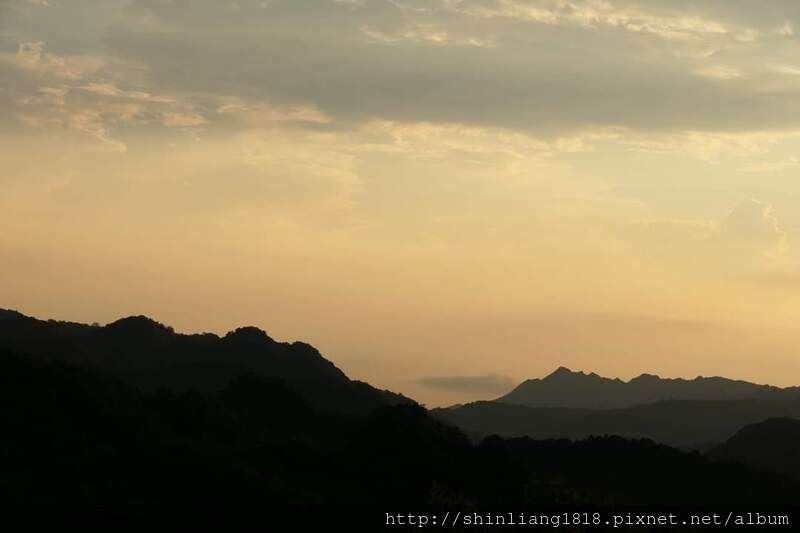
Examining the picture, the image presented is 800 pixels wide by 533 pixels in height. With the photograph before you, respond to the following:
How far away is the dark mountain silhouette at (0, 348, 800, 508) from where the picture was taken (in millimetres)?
52062

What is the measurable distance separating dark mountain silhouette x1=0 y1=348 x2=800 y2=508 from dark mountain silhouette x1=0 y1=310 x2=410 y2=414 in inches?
1656

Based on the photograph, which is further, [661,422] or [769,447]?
[661,422]

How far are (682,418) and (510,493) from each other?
471 feet

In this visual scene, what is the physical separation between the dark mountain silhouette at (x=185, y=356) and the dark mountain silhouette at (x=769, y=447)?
144 feet

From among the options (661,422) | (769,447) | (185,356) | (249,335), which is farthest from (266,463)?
(661,422)

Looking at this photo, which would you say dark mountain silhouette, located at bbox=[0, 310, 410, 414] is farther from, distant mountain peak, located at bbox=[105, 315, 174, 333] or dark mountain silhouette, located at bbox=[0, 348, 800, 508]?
dark mountain silhouette, located at bbox=[0, 348, 800, 508]

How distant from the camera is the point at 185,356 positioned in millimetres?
137000

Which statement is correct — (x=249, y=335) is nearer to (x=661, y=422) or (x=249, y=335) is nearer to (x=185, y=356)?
(x=185, y=356)

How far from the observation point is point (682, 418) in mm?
194625

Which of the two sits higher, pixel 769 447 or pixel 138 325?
pixel 138 325

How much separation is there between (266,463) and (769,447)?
238ft

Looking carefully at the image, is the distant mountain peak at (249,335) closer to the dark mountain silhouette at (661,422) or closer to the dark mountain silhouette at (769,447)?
the dark mountain silhouette at (661,422)

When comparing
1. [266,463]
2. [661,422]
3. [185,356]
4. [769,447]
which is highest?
[185,356]

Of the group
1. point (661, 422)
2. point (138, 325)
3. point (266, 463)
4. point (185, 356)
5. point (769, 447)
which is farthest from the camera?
point (661, 422)
